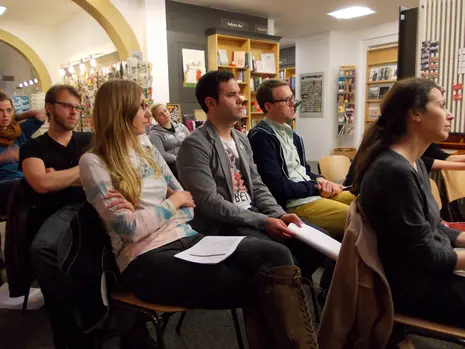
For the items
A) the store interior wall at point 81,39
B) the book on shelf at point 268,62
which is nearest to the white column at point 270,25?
the book on shelf at point 268,62

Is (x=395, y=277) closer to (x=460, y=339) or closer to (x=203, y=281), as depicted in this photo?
(x=460, y=339)

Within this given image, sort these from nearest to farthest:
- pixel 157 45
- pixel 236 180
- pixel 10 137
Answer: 1. pixel 236 180
2. pixel 10 137
3. pixel 157 45

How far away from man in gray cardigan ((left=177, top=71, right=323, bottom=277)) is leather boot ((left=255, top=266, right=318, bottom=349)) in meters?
0.45

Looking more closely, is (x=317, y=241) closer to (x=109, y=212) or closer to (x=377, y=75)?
(x=109, y=212)

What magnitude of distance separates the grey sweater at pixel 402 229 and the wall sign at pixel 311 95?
770cm

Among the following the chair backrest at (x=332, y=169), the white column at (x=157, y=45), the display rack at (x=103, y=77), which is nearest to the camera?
the chair backrest at (x=332, y=169)

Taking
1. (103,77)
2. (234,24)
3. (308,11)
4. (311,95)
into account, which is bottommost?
(311,95)

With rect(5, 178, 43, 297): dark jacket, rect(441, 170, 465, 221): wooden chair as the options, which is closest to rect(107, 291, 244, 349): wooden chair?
rect(5, 178, 43, 297): dark jacket

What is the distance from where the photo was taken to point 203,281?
1.29m

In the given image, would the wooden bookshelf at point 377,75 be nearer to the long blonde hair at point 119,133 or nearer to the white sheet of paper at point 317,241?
the white sheet of paper at point 317,241

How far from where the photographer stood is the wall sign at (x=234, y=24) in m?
6.48

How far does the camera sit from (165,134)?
14.1ft

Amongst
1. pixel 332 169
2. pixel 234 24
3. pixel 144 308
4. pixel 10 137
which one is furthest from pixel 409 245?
pixel 234 24

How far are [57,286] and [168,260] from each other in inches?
21.5
